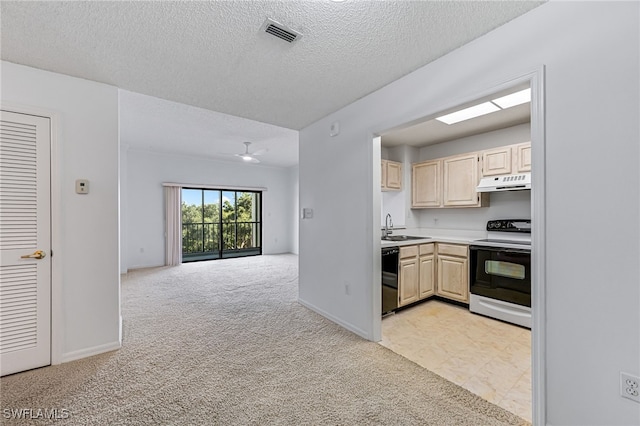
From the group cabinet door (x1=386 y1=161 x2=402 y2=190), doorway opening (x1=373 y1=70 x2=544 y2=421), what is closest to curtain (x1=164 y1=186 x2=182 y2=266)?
doorway opening (x1=373 y1=70 x2=544 y2=421)

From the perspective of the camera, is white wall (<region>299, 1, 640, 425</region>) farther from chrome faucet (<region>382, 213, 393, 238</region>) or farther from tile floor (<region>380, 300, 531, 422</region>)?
chrome faucet (<region>382, 213, 393, 238</region>)

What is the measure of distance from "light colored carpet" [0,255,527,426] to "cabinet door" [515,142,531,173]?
277 cm

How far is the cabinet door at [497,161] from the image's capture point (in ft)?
11.7

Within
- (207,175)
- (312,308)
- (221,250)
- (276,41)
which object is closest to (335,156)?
(276,41)

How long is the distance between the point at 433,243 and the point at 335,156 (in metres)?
2.01

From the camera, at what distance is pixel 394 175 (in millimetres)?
4504

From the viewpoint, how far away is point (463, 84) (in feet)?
6.43

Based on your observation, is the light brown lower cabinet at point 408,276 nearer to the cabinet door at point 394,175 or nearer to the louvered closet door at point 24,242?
the cabinet door at point 394,175

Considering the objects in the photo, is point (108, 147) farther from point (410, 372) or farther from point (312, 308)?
point (410, 372)

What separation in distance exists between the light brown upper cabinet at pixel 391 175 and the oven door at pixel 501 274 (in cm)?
150

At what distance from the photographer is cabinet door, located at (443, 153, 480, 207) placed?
3.92m

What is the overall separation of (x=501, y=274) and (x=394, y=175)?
6.79ft

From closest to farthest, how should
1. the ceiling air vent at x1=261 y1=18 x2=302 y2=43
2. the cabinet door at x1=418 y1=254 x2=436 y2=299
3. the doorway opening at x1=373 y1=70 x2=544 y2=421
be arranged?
the doorway opening at x1=373 y1=70 x2=544 y2=421, the ceiling air vent at x1=261 y1=18 x2=302 y2=43, the cabinet door at x1=418 y1=254 x2=436 y2=299

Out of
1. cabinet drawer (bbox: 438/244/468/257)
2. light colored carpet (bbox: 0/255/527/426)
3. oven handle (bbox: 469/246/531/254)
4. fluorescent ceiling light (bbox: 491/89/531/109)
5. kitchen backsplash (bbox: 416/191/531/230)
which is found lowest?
light colored carpet (bbox: 0/255/527/426)
